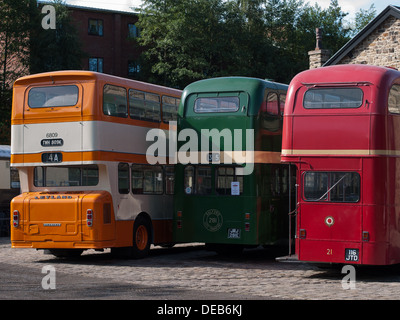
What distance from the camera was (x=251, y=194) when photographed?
1872cm

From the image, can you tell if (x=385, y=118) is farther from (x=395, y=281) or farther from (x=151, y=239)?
(x=151, y=239)

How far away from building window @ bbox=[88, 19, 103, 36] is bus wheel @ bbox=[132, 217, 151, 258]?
40563mm

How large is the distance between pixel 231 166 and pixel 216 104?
155 centimetres

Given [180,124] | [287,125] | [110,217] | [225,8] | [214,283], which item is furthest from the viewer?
[225,8]

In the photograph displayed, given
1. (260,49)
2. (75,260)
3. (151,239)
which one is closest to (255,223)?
(151,239)

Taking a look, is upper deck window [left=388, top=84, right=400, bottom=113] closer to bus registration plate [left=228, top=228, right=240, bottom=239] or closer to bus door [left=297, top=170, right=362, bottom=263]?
bus door [left=297, top=170, right=362, bottom=263]

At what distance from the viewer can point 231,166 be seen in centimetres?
1902

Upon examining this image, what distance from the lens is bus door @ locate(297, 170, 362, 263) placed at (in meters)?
15.3

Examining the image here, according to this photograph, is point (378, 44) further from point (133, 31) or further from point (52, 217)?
point (133, 31)

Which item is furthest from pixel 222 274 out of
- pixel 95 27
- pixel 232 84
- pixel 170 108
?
pixel 95 27

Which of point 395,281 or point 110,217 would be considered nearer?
point 395,281

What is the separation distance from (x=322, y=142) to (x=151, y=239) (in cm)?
638

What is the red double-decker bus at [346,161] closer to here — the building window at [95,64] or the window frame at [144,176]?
the window frame at [144,176]

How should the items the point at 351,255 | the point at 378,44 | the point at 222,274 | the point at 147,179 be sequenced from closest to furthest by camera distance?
1. the point at 351,255
2. the point at 222,274
3. the point at 147,179
4. the point at 378,44
